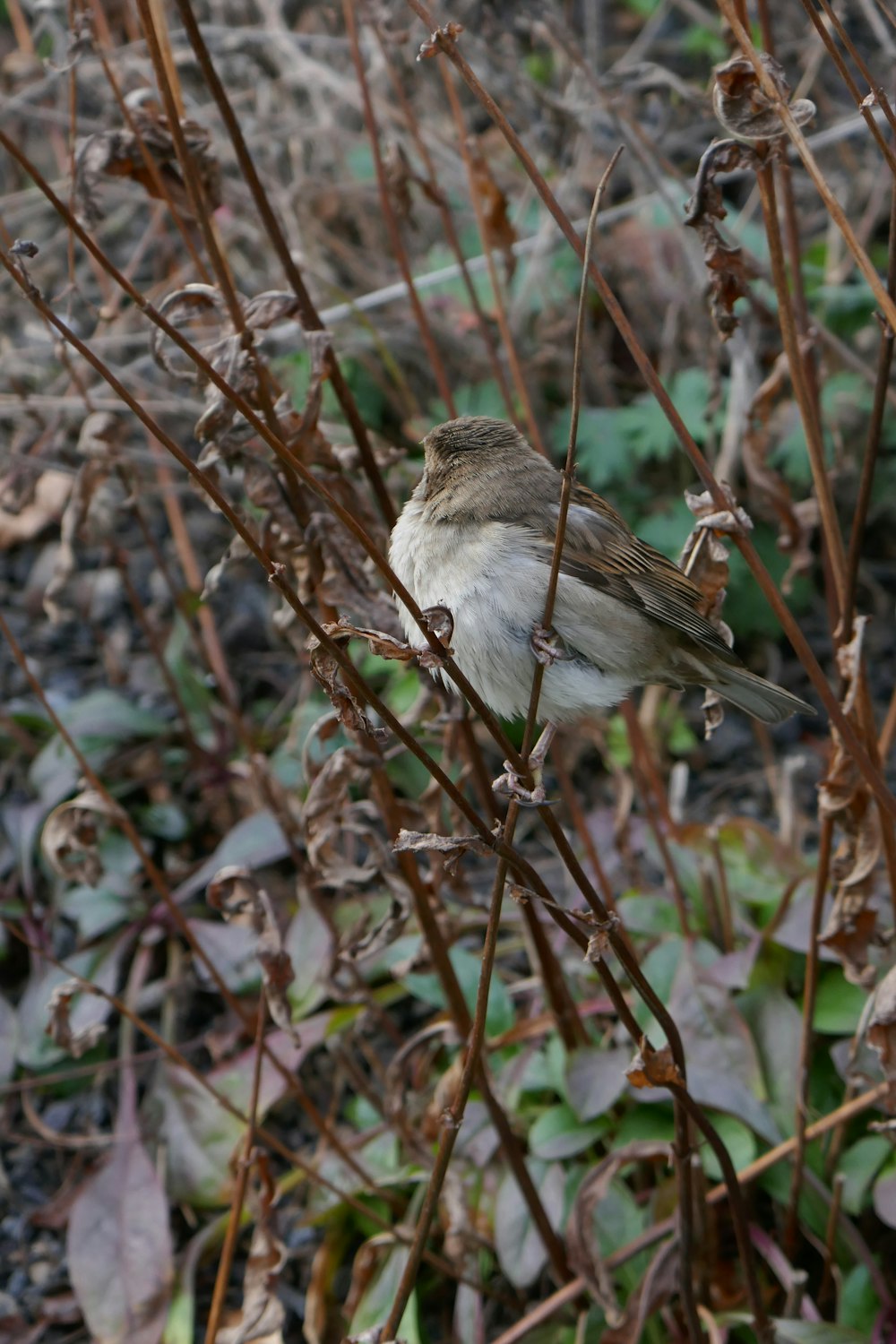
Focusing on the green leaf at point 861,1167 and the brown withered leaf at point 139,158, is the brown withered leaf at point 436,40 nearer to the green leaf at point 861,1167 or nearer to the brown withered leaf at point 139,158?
the brown withered leaf at point 139,158

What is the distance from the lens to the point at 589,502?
259 centimetres

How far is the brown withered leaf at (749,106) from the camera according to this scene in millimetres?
1638

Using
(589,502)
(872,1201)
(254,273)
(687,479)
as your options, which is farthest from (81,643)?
(872,1201)

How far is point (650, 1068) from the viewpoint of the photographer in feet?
5.51

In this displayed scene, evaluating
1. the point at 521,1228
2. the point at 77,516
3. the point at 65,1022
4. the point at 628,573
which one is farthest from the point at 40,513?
the point at 521,1228

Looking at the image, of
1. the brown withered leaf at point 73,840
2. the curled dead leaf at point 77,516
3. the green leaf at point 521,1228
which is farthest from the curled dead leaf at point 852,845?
the curled dead leaf at point 77,516

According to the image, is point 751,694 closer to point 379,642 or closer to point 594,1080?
point 594,1080

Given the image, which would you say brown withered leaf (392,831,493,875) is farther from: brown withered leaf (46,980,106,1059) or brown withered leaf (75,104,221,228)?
brown withered leaf (75,104,221,228)

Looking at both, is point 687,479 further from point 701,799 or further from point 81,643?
point 81,643

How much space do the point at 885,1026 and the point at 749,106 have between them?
1.32m

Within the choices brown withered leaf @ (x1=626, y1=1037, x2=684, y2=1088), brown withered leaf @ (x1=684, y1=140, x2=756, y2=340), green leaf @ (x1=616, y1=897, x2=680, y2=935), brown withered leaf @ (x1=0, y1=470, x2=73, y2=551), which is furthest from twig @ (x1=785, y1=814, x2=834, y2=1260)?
brown withered leaf @ (x1=0, y1=470, x2=73, y2=551)

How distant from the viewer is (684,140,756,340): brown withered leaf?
172cm

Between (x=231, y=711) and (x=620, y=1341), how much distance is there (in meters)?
1.85


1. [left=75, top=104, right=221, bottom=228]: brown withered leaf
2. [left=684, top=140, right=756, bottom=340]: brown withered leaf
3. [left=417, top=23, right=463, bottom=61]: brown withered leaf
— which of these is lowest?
[left=684, top=140, right=756, bottom=340]: brown withered leaf
